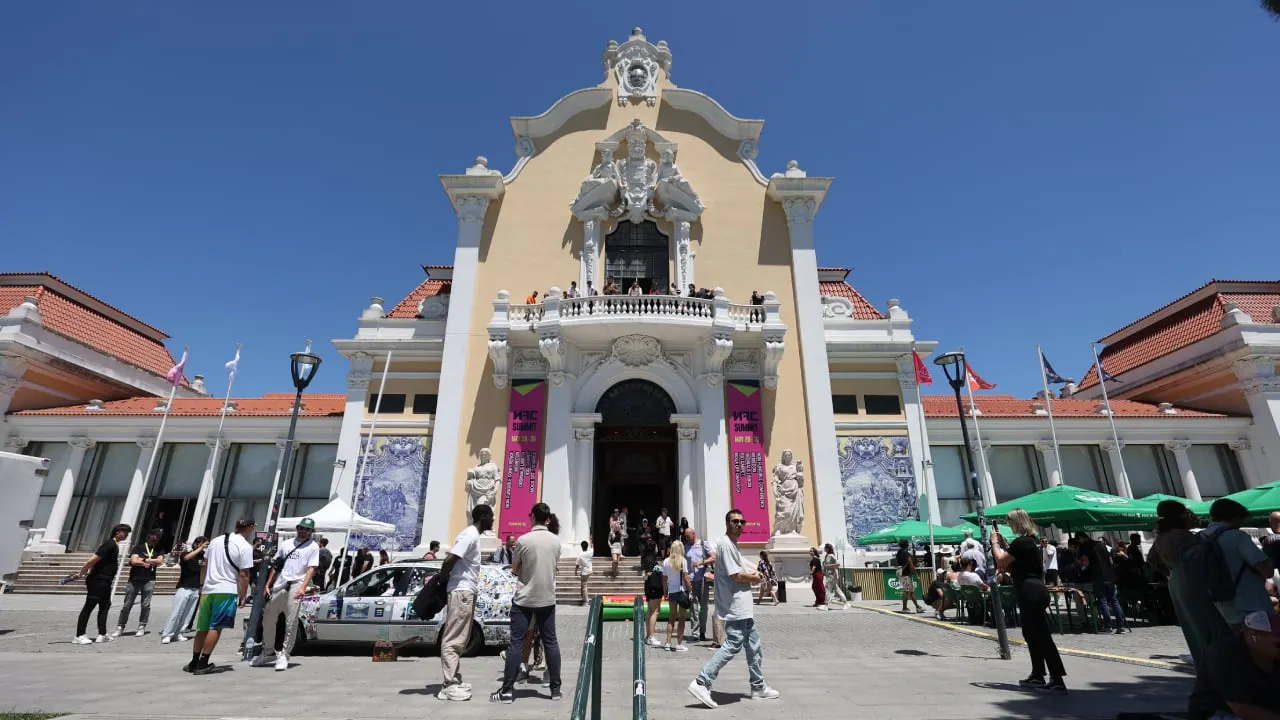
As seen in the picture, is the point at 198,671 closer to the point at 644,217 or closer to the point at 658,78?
the point at 644,217

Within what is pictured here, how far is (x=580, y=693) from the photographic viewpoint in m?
2.85

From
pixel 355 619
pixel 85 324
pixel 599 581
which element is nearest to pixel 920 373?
pixel 599 581

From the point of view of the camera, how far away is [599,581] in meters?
16.9

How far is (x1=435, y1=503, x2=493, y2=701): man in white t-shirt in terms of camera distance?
6.38 metres

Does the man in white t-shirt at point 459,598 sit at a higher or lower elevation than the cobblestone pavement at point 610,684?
higher

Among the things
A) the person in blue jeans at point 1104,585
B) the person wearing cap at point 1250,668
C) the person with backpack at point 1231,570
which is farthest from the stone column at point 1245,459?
the person wearing cap at point 1250,668

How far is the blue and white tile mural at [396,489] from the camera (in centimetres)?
1920

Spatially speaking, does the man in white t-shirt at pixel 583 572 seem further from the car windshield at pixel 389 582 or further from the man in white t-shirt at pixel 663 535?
the car windshield at pixel 389 582

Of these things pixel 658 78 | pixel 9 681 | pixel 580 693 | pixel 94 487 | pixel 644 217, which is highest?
pixel 658 78

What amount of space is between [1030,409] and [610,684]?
23.9 m

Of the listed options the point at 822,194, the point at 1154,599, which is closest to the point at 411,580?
the point at 1154,599

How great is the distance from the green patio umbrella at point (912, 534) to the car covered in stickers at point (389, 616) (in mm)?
12202

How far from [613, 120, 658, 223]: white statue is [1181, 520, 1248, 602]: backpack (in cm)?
1907

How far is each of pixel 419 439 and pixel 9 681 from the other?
13349 mm
